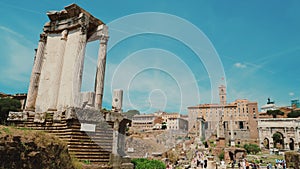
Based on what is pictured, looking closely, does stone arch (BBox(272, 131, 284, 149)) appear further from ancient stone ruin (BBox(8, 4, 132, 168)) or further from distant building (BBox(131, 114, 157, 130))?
ancient stone ruin (BBox(8, 4, 132, 168))

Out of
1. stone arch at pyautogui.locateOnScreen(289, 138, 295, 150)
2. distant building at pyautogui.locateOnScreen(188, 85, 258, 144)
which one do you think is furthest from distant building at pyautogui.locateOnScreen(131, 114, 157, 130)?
stone arch at pyautogui.locateOnScreen(289, 138, 295, 150)

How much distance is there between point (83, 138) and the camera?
821 cm

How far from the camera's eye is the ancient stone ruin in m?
8.27

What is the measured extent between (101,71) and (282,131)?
7406cm

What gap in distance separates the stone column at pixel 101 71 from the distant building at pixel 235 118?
63.4 metres

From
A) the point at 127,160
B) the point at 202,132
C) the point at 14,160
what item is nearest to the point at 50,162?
the point at 14,160

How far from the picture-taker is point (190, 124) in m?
78.8

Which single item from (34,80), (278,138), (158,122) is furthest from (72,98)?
(158,122)

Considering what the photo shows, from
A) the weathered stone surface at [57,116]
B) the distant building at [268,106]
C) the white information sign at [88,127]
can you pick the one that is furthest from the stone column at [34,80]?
the distant building at [268,106]

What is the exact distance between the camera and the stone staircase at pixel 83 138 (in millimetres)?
7958

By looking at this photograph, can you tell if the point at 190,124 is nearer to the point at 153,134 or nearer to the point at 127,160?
the point at 153,134

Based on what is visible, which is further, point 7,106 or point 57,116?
point 7,106

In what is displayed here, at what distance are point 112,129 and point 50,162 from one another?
395 centimetres

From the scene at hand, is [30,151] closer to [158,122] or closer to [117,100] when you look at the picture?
[117,100]
